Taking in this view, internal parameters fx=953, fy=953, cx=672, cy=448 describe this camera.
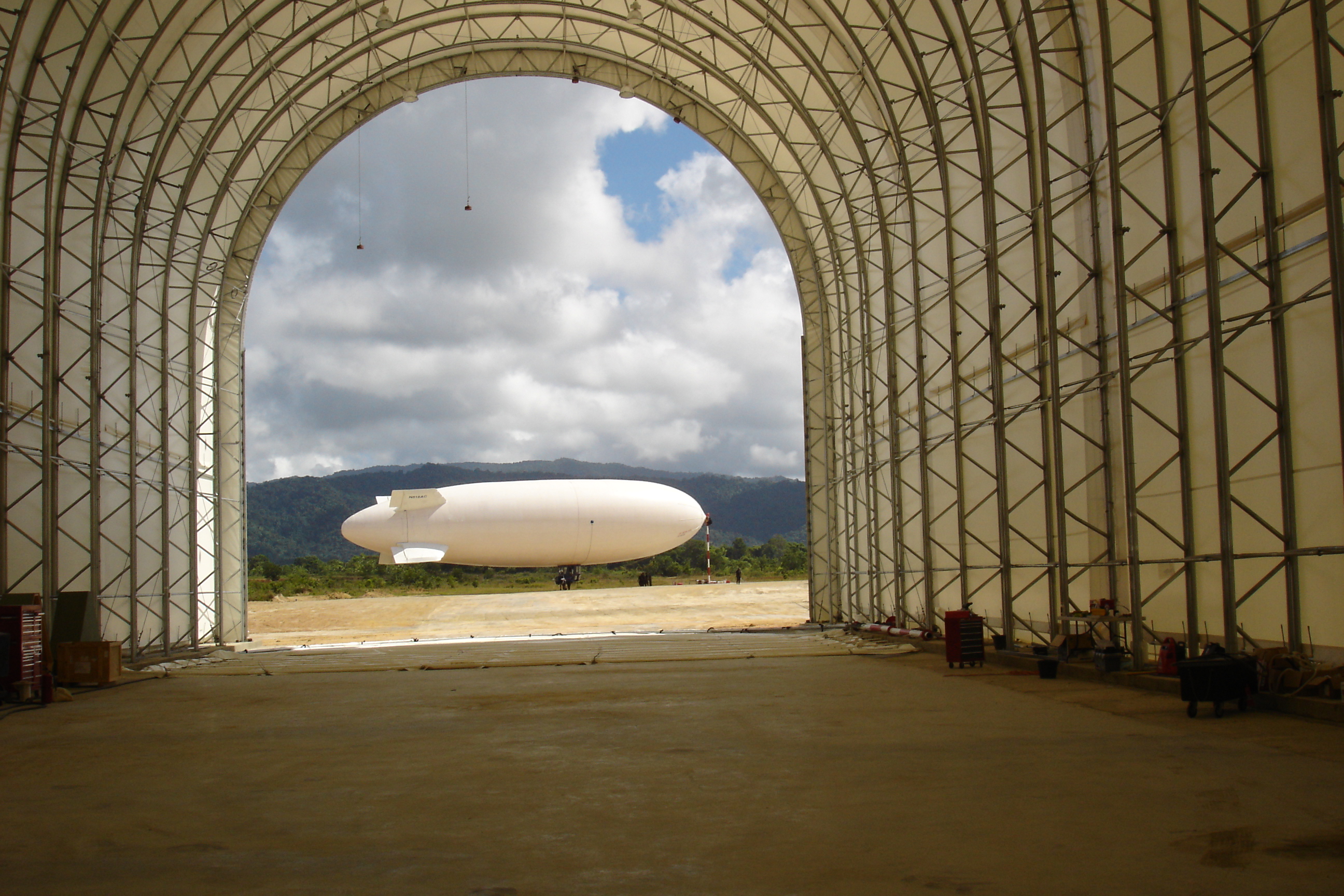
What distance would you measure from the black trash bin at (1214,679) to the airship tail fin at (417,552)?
45.3 meters

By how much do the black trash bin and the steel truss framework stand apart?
4.99ft

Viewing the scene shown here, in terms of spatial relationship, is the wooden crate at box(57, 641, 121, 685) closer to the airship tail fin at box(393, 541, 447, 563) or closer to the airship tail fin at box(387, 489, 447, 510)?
the airship tail fin at box(393, 541, 447, 563)

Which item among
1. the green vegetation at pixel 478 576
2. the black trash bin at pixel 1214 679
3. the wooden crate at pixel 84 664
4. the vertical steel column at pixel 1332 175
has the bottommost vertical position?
the green vegetation at pixel 478 576

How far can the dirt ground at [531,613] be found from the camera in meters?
30.8

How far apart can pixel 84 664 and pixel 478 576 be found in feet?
256

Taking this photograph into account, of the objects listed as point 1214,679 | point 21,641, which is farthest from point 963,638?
point 21,641

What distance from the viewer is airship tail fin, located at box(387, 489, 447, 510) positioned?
170 ft

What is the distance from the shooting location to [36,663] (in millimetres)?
14938

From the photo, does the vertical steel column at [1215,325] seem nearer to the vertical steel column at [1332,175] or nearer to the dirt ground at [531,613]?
the vertical steel column at [1332,175]

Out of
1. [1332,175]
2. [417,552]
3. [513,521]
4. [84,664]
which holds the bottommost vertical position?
[84,664]

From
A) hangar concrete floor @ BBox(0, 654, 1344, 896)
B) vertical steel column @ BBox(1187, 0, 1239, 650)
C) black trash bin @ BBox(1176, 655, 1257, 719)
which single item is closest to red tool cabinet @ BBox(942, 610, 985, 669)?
hangar concrete floor @ BBox(0, 654, 1344, 896)

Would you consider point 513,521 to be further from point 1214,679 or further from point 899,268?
→ point 1214,679

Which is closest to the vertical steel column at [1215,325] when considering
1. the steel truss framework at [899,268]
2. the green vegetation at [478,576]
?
the steel truss framework at [899,268]

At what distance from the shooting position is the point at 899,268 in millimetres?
24094
